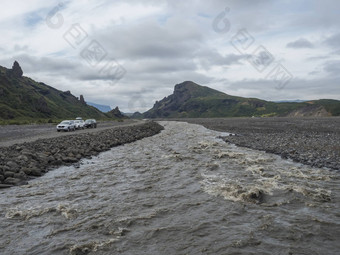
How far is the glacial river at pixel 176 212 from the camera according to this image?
25.9 ft

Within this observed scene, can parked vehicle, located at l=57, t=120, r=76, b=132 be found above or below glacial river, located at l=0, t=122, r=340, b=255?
above

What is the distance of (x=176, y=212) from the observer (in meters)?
10.6

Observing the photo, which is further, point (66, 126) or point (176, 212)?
point (66, 126)

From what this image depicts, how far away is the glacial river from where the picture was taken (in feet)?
25.9

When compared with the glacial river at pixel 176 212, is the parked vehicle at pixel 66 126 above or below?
above

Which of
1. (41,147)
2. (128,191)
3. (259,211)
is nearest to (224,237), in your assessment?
(259,211)

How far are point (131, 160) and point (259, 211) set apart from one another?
1482 centimetres

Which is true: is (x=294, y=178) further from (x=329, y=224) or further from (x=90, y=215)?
(x=90, y=215)

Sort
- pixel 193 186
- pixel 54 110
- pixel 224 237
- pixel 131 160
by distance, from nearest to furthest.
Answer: pixel 224 237 → pixel 193 186 → pixel 131 160 → pixel 54 110

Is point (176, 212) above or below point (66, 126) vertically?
below

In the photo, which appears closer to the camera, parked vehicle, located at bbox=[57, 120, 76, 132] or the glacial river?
the glacial river

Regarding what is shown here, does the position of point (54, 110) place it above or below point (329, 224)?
above

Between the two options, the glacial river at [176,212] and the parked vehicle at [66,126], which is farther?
the parked vehicle at [66,126]

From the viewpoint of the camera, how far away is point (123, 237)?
8.43 metres
